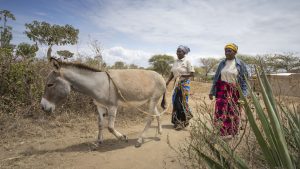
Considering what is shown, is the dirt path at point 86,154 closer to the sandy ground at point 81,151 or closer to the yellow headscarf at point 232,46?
the sandy ground at point 81,151

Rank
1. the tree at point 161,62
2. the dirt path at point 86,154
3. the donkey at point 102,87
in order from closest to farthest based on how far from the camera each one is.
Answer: the dirt path at point 86,154 < the donkey at point 102,87 < the tree at point 161,62

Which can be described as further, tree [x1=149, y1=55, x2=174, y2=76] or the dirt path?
tree [x1=149, y1=55, x2=174, y2=76]

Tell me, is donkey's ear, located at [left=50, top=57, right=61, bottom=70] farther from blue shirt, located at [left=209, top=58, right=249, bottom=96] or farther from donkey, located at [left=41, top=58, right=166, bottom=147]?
blue shirt, located at [left=209, top=58, right=249, bottom=96]

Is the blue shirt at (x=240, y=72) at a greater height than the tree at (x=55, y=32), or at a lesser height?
lesser

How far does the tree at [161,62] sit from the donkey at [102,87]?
914 inches

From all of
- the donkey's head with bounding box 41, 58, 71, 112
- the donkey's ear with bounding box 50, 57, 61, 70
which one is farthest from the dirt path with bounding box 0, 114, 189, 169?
the donkey's ear with bounding box 50, 57, 61, 70

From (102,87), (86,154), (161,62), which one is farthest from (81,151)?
(161,62)

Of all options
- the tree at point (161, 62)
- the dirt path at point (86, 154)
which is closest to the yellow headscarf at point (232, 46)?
the dirt path at point (86, 154)

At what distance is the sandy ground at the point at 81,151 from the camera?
11.9 feet

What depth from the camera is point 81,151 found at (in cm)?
418

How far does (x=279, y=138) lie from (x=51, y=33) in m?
20.5

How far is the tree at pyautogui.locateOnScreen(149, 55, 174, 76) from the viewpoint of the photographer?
29112 mm

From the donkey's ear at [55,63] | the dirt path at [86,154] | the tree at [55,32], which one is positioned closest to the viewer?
the dirt path at [86,154]

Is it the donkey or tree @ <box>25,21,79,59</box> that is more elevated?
tree @ <box>25,21,79,59</box>
